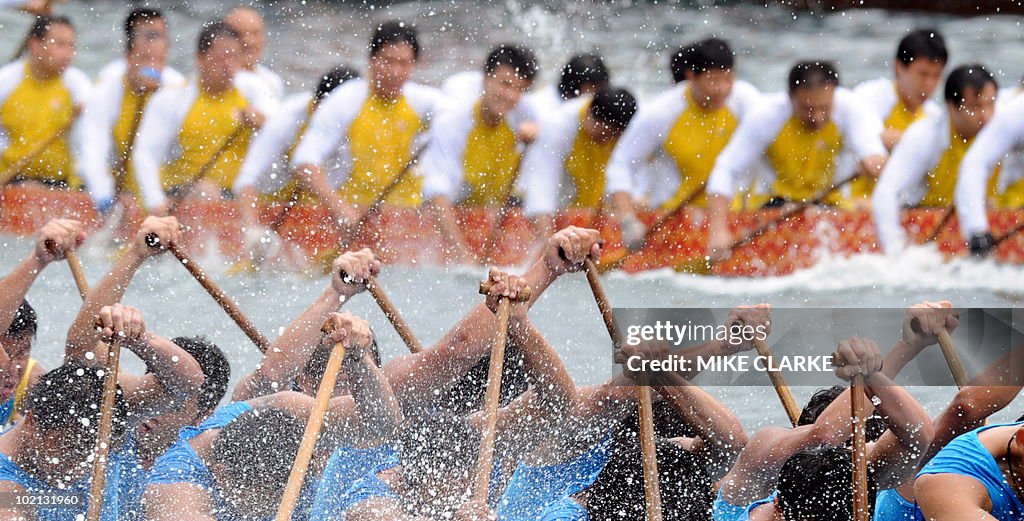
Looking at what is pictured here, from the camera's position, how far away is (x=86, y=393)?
6.88ft

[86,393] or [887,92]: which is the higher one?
[887,92]

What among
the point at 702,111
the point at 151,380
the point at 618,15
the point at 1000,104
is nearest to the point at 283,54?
the point at 618,15

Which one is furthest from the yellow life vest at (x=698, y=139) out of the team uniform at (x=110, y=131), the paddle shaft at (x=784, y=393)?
the paddle shaft at (x=784, y=393)

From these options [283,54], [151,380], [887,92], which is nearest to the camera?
[151,380]

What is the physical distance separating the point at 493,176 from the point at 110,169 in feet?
4.25

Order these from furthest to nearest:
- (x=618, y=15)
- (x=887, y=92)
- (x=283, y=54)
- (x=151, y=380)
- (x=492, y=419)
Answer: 1. (x=618, y=15)
2. (x=283, y=54)
3. (x=887, y=92)
4. (x=151, y=380)
5. (x=492, y=419)

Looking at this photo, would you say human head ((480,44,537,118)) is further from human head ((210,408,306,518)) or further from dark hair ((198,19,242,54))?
human head ((210,408,306,518))

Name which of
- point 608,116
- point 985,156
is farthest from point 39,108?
point 985,156

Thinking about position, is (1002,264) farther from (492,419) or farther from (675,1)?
(675,1)

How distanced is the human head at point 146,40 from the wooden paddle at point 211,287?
2.12 m

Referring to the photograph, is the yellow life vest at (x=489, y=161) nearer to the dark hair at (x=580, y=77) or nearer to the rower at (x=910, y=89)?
the dark hair at (x=580, y=77)

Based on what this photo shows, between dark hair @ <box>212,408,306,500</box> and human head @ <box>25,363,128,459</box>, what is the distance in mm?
185

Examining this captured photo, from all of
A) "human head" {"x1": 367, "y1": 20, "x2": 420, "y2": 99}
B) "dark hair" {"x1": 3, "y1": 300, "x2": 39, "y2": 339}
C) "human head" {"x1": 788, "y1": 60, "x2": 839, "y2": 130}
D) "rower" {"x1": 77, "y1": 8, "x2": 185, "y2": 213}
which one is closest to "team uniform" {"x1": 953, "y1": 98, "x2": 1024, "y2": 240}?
"human head" {"x1": 788, "y1": 60, "x2": 839, "y2": 130}

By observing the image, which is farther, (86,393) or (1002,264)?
(1002,264)
